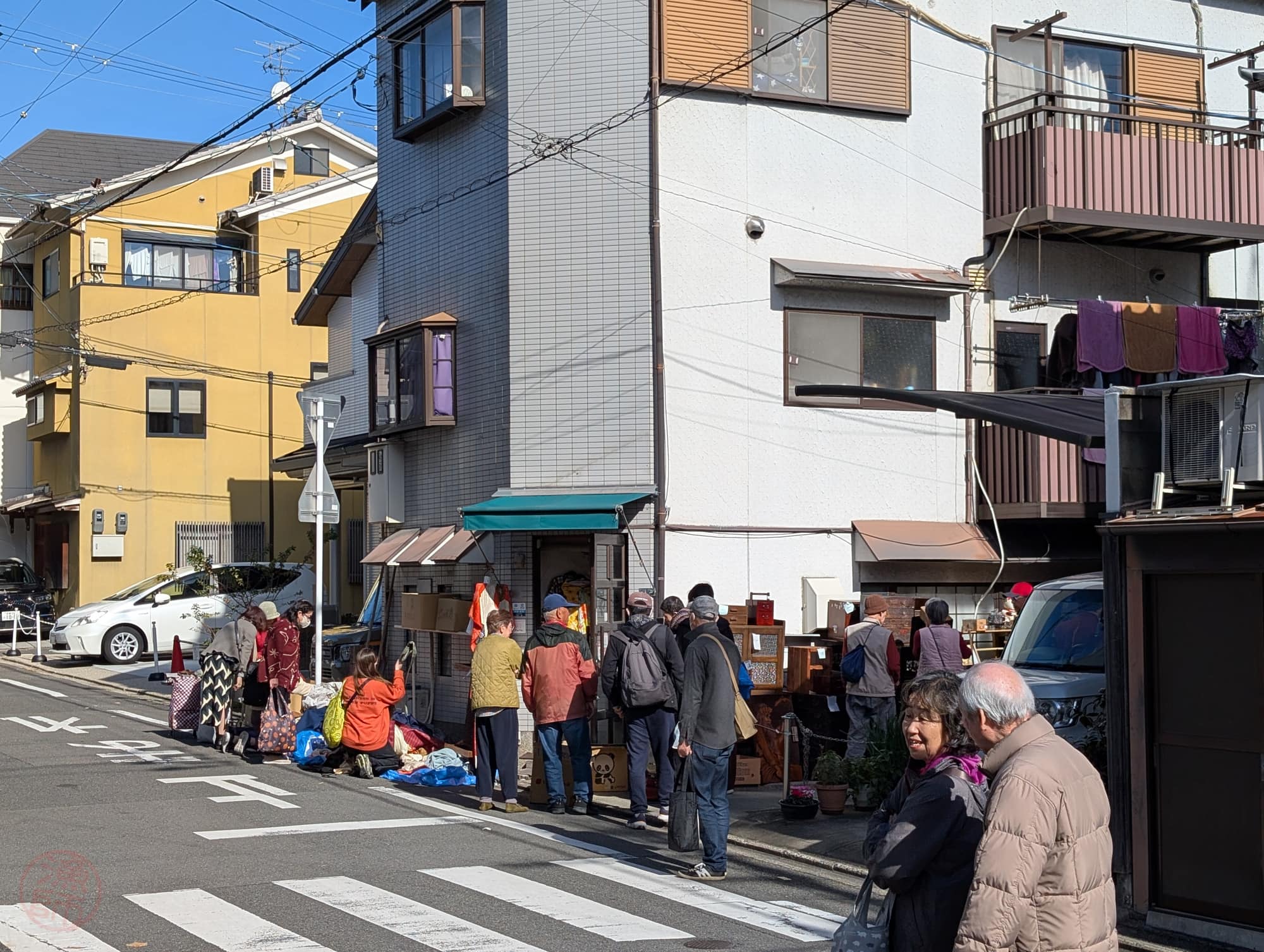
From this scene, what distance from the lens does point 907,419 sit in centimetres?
1781

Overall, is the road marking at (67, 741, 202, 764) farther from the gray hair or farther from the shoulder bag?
the gray hair

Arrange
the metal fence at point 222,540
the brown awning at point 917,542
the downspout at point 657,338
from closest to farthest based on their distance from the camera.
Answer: the downspout at point 657,338 < the brown awning at point 917,542 < the metal fence at point 222,540

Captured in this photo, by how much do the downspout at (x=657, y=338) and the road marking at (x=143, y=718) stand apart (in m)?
7.13

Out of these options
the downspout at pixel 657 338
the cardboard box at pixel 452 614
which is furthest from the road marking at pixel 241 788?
the downspout at pixel 657 338

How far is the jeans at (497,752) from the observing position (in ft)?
42.7

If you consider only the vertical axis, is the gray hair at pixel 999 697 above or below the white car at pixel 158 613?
above

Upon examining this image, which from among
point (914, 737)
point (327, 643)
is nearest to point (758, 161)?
point (327, 643)

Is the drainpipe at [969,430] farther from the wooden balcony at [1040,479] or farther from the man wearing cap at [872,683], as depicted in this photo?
the man wearing cap at [872,683]

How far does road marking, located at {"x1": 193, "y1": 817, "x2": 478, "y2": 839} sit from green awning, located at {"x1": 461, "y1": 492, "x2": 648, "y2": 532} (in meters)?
4.24

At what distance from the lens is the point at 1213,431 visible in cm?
872

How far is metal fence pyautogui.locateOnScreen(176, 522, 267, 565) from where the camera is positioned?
35.9 m

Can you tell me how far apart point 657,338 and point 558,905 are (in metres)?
8.80

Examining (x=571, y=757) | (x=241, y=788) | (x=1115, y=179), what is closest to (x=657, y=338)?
(x=571, y=757)

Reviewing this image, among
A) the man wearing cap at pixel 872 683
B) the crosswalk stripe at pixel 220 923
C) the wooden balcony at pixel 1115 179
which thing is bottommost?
the crosswalk stripe at pixel 220 923
